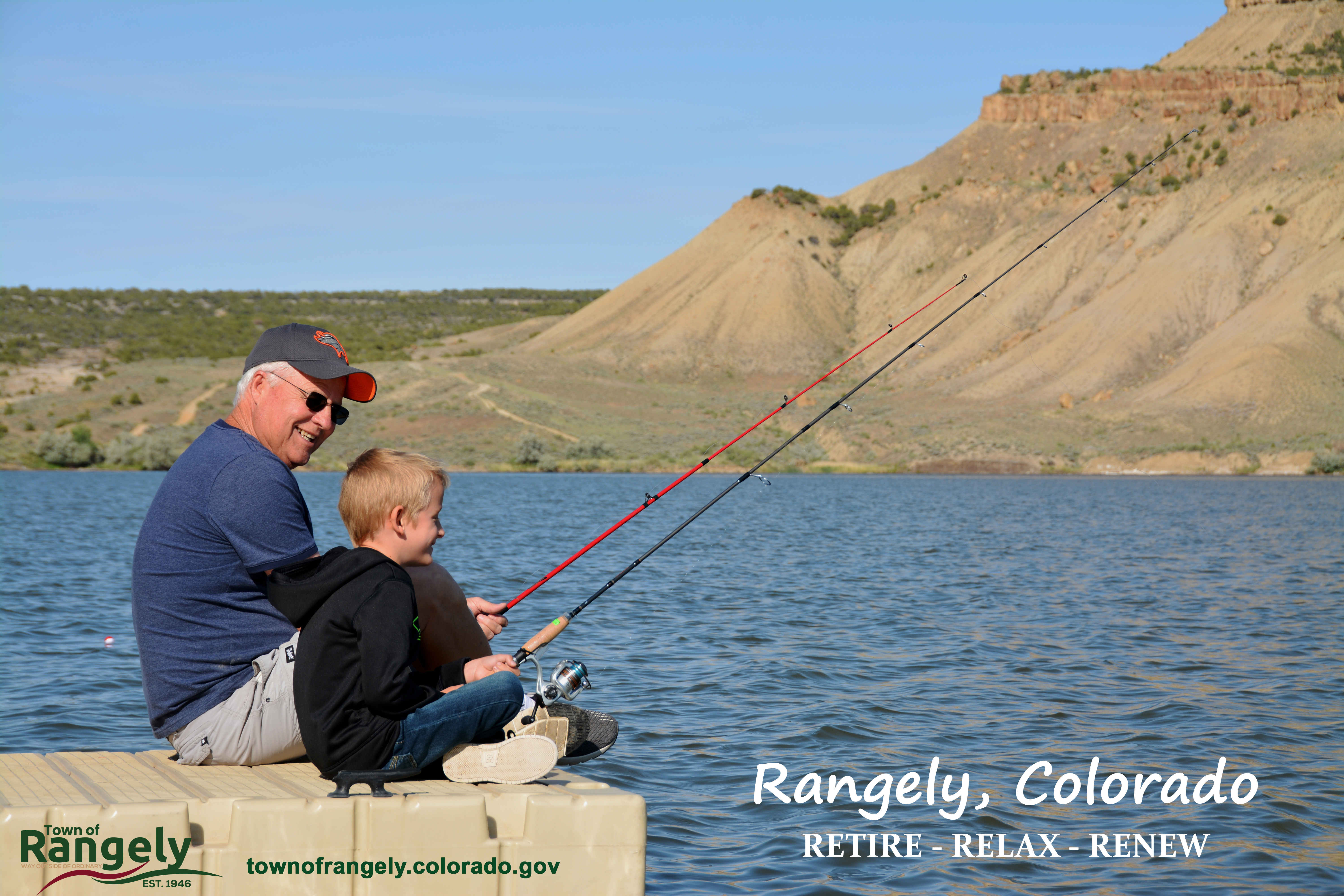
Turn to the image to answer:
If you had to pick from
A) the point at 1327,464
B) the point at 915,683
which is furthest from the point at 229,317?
the point at 915,683

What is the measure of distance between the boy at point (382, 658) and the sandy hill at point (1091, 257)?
65970 mm

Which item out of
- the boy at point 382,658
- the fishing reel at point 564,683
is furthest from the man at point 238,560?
the fishing reel at point 564,683

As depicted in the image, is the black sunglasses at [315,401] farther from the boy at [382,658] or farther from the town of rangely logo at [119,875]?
the town of rangely logo at [119,875]

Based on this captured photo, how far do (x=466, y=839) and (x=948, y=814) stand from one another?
3.94 meters

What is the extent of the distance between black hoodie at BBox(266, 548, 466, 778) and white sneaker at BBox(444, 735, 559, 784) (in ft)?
0.87

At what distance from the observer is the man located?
4762mm

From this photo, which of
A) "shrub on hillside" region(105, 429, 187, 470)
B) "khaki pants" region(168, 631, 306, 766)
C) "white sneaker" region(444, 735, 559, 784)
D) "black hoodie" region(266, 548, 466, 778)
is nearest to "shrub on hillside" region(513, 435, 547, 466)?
"shrub on hillside" region(105, 429, 187, 470)

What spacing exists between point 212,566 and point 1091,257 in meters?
89.8

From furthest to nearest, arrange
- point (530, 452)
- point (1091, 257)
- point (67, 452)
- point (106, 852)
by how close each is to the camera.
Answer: point (1091, 257), point (530, 452), point (67, 452), point (106, 852)

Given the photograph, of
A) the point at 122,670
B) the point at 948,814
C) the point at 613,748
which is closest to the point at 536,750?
the point at 948,814

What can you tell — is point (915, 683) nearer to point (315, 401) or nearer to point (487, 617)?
point (487, 617)

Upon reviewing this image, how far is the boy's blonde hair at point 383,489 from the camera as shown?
4902mm

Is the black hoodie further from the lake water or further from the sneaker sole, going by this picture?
the lake water

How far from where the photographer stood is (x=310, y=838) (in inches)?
175
